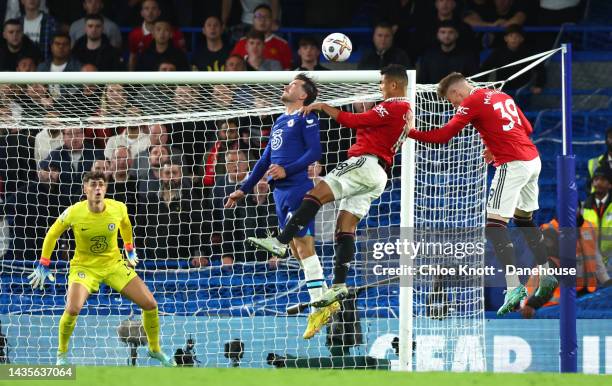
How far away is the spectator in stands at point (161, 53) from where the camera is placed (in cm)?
1326

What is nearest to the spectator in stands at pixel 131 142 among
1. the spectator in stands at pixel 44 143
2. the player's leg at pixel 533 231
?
the spectator in stands at pixel 44 143

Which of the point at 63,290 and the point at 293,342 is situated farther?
the point at 63,290

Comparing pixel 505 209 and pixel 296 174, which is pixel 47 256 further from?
pixel 505 209

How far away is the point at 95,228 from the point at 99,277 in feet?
1.34

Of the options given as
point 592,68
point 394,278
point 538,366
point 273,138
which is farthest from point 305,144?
point 592,68

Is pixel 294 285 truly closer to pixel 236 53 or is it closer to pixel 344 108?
pixel 344 108

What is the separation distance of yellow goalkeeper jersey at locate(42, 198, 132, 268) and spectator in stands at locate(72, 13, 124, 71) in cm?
306

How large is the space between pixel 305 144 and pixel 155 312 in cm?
189

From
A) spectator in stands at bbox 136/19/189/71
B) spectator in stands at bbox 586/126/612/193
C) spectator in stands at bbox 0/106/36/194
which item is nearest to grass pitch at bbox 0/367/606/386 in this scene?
spectator in stands at bbox 0/106/36/194

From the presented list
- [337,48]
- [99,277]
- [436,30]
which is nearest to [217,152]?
[99,277]

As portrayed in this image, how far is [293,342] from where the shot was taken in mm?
10977

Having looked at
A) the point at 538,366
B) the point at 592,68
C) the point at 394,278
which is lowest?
the point at 538,366

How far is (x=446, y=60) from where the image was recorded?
13.0m

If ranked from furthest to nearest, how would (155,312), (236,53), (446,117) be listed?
1. (236,53)
2. (446,117)
3. (155,312)
